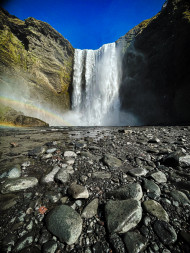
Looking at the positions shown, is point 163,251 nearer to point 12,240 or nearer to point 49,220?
point 49,220

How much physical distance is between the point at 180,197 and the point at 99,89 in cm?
2995

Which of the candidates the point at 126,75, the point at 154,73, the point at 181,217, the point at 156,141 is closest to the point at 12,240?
the point at 181,217

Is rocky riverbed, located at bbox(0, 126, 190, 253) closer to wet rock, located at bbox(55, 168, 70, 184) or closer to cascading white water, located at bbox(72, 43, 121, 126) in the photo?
wet rock, located at bbox(55, 168, 70, 184)

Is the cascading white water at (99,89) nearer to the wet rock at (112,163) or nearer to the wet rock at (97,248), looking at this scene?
the wet rock at (112,163)

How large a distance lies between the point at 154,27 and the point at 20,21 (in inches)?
1283

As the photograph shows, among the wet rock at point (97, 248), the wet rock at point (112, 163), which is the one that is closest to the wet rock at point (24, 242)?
the wet rock at point (97, 248)

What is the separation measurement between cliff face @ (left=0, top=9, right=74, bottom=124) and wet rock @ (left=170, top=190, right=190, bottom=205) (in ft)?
88.7

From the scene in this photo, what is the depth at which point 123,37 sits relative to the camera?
29.0 metres

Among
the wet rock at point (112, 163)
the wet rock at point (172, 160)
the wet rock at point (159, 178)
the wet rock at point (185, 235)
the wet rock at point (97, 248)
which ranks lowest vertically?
the wet rock at point (97, 248)

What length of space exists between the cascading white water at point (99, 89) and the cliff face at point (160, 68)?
8.10 feet

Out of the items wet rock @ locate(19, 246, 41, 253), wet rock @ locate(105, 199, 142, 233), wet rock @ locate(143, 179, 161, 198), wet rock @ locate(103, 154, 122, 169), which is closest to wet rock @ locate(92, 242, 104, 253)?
wet rock @ locate(105, 199, 142, 233)

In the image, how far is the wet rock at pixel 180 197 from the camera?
1.28 m

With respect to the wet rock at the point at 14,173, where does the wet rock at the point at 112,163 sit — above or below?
above

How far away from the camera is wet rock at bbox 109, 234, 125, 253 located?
33.5 inches
